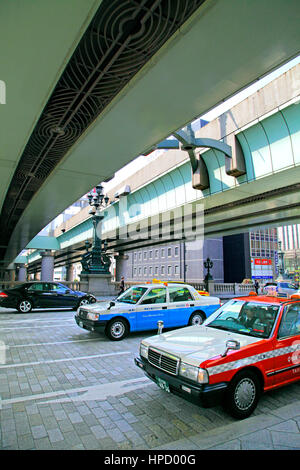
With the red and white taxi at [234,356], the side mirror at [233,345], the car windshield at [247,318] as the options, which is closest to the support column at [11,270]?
the car windshield at [247,318]

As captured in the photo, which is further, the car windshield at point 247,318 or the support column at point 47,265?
the support column at point 47,265

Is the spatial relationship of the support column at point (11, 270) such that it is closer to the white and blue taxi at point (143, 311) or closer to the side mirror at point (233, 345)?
the white and blue taxi at point (143, 311)

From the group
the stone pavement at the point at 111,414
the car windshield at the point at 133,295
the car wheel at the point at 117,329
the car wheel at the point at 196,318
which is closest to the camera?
the stone pavement at the point at 111,414

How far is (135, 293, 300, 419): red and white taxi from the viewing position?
3.67 m

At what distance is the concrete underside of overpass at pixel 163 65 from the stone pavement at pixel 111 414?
488 cm

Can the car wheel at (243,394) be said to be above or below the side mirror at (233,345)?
below

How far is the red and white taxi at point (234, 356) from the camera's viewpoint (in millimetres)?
3668

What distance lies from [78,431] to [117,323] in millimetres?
4680

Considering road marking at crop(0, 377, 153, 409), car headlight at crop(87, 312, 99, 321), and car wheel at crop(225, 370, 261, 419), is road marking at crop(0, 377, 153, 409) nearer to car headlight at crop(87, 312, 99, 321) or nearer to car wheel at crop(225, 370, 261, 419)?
car wheel at crop(225, 370, 261, 419)

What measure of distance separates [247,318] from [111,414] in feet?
8.74

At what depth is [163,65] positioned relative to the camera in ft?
14.4

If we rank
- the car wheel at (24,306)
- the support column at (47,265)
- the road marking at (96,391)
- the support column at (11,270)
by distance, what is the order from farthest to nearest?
the support column at (11,270)
the support column at (47,265)
the car wheel at (24,306)
the road marking at (96,391)

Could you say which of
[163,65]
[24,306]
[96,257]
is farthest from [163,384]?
[96,257]

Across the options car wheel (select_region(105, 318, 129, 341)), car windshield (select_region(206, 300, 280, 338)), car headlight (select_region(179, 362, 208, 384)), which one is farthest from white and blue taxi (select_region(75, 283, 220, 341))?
car headlight (select_region(179, 362, 208, 384))
